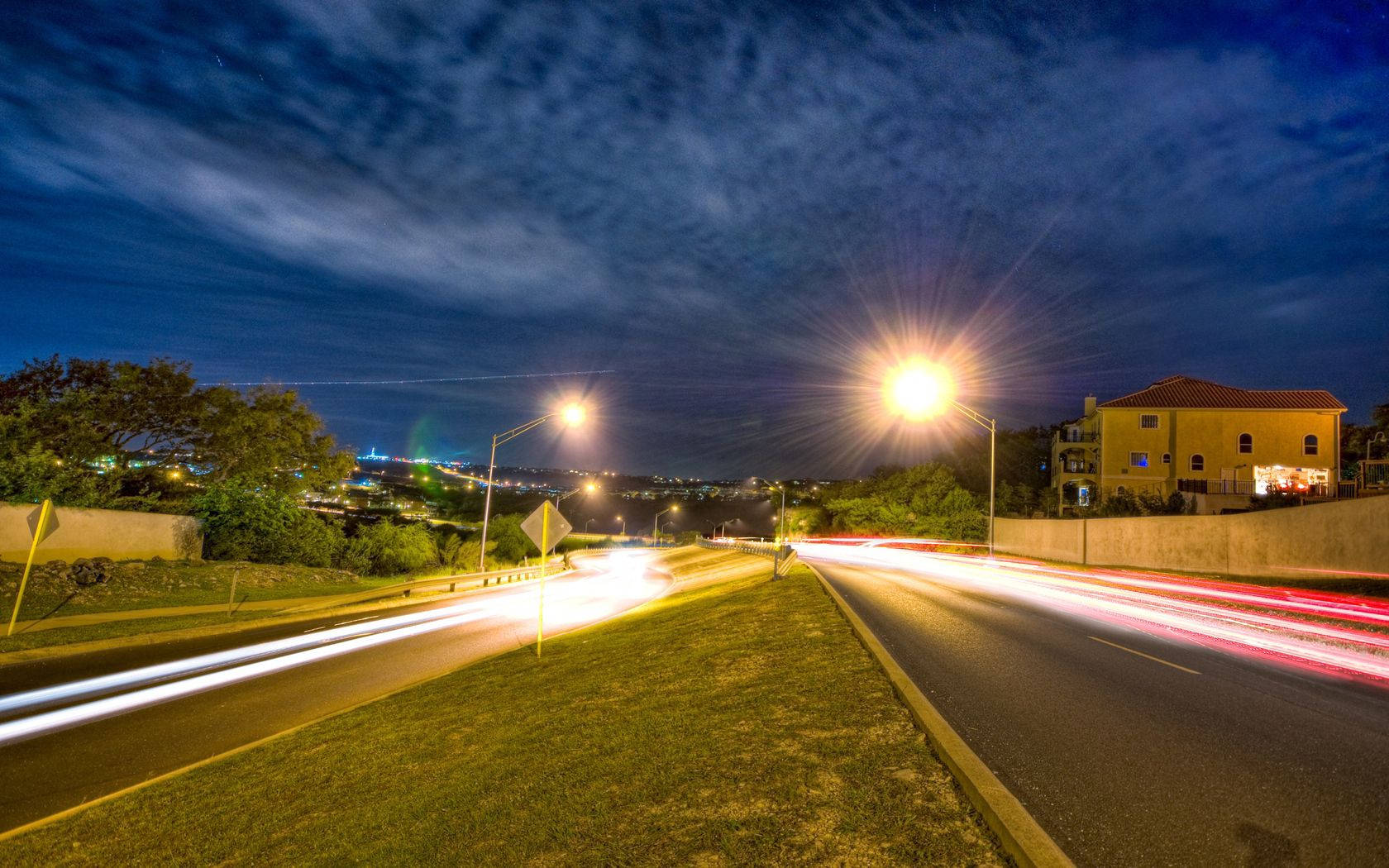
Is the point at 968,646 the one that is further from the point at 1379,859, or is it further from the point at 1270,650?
the point at 1379,859

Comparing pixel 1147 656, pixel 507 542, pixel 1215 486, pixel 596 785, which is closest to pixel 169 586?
pixel 596 785

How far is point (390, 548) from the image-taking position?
41625 millimetres

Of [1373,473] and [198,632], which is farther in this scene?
[1373,473]

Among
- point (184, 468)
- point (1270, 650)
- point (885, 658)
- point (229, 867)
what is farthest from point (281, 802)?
Result: point (184, 468)

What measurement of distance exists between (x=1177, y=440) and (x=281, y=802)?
55238 millimetres

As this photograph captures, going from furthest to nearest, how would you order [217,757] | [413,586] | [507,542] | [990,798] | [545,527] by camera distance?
1. [507,542]
2. [413,586]
3. [545,527]
4. [217,757]
5. [990,798]

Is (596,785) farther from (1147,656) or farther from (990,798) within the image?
(1147,656)

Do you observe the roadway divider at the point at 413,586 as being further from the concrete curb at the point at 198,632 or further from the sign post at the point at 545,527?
the sign post at the point at 545,527

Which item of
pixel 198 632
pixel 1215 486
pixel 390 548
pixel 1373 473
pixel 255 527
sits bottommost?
pixel 390 548

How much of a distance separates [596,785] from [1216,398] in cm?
5593

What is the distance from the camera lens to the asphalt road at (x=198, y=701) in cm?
811

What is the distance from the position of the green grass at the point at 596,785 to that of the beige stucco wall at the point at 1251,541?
16.0 m

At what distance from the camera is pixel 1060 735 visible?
6.52 metres

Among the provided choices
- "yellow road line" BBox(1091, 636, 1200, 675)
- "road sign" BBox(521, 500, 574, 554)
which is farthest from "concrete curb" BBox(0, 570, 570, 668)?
"yellow road line" BBox(1091, 636, 1200, 675)
